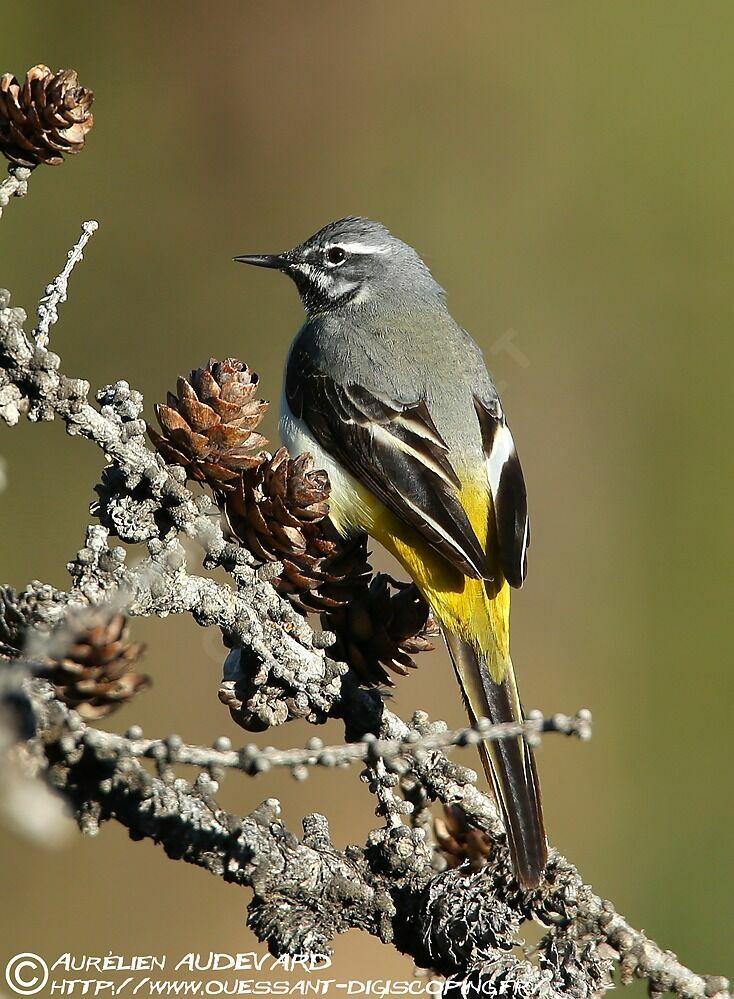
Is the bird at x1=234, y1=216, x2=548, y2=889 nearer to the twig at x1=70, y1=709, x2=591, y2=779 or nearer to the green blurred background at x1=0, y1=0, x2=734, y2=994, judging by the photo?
the twig at x1=70, y1=709, x2=591, y2=779

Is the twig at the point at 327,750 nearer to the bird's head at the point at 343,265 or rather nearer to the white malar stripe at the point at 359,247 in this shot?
the bird's head at the point at 343,265

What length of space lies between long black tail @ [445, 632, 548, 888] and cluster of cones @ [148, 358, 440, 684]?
31 centimetres

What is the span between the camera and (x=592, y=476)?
4.49 metres

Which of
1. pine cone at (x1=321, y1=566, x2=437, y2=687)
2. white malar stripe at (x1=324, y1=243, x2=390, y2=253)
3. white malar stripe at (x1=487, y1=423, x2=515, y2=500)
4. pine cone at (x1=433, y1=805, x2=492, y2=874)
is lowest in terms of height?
→ pine cone at (x1=433, y1=805, x2=492, y2=874)

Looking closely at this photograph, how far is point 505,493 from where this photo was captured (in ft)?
9.30

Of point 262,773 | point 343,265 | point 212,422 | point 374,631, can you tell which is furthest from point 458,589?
point 343,265

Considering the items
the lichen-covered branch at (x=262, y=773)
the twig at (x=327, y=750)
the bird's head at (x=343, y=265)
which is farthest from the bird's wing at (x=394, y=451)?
the twig at (x=327, y=750)

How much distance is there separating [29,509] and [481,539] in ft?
6.30

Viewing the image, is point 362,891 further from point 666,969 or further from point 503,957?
point 666,969

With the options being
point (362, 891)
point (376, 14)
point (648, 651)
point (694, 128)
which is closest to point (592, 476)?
point (648, 651)

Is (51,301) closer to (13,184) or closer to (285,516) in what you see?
(13,184)

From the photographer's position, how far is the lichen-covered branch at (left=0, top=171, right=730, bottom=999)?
1.50 metres

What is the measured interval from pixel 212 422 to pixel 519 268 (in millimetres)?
2930

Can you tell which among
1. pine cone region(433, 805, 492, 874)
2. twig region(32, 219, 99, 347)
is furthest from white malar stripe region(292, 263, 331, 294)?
pine cone region(433, 805, 492, 874)
